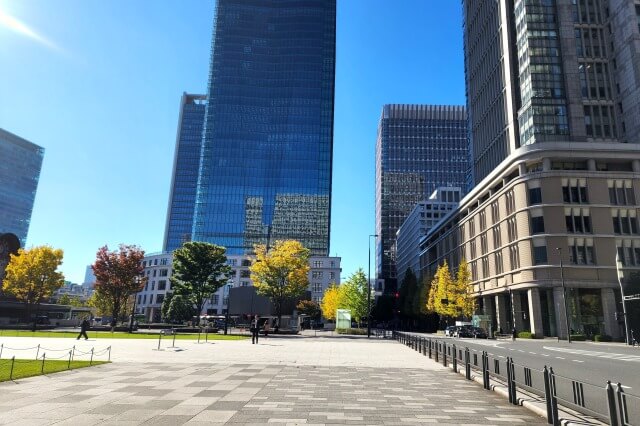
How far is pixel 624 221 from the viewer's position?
5088 centimetres

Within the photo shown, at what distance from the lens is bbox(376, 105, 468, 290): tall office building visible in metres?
172

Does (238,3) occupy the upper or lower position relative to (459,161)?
upper

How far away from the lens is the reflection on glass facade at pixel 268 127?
130 meters

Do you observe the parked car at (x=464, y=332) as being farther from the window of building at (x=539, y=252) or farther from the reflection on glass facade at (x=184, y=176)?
the reflection on glass facade at (x=184, y=176)

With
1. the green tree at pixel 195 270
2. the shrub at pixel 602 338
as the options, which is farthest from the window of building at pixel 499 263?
the green tree at pixel 195 270

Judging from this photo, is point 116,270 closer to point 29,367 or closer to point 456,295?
point 29,367

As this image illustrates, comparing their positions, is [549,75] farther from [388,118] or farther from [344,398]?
[388,118]

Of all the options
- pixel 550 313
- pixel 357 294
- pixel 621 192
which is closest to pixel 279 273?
pixel 357 294

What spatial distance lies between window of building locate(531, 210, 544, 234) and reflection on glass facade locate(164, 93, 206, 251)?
425 ft

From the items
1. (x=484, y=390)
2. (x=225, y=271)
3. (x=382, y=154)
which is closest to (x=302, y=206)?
(x=382, y=154)

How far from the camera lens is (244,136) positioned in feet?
443

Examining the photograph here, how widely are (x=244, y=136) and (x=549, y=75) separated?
3719 inches

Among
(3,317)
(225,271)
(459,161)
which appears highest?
(459,161)

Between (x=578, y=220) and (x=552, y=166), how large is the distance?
799 centimetres
